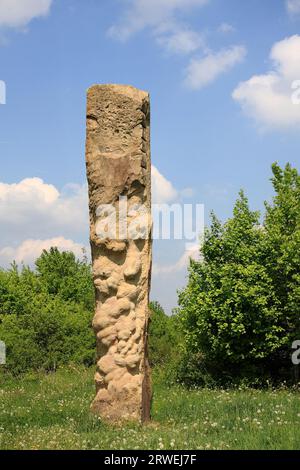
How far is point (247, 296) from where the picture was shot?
18516 mm

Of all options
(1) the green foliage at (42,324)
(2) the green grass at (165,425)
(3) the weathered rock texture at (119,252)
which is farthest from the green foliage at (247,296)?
(3) the weathered rock texture at (119,252)

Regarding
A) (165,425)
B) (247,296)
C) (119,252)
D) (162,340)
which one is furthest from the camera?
(162,340)

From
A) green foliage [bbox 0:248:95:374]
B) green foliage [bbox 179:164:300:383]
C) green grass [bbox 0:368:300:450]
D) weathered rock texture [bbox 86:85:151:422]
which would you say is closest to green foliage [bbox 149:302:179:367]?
green foliage [bbox 0:248:95:374]

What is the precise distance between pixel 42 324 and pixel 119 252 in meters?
15.1

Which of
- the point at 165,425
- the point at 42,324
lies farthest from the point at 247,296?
the point at 42,324

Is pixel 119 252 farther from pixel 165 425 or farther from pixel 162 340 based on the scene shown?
pixel 162 340

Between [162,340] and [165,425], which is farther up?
[162,340]

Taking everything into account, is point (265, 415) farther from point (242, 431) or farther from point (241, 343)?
point (241, 343)

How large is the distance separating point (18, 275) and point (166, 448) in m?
29.3

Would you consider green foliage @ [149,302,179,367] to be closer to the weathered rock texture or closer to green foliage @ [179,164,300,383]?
green foliage @ [179,164,300,383]

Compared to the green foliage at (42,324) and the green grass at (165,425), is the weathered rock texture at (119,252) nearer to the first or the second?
the green grass at (165,425)

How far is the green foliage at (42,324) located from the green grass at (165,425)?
8.25 m

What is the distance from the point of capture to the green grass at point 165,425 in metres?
8.48
